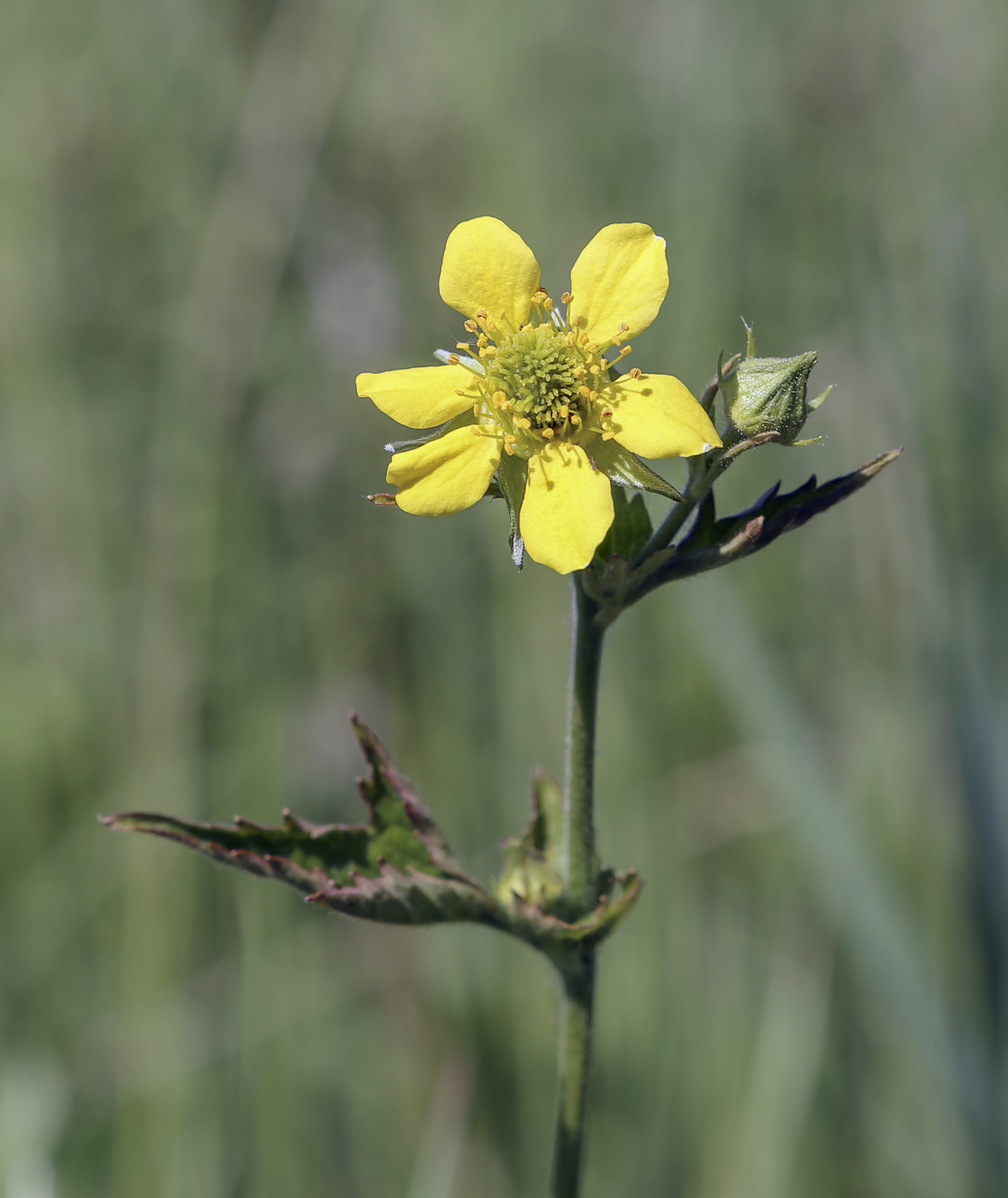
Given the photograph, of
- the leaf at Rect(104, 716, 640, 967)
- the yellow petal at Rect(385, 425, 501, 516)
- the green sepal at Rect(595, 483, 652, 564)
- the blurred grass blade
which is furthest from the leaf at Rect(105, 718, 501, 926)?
the blurred grass blade

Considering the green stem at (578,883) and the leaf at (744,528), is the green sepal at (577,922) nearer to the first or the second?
the green stem at (578,883)

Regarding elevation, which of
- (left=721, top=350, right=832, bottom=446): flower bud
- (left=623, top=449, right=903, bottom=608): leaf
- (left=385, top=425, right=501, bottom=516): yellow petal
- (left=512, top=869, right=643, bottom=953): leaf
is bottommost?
(left=512, top=869, right=643, bottom=953): leaf

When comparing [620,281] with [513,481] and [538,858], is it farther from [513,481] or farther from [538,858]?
[538,858]

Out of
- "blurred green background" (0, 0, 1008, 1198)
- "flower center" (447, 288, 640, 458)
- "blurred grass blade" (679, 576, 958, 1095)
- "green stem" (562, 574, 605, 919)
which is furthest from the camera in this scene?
"blurred green background" (0, 0, 1008, 1198)

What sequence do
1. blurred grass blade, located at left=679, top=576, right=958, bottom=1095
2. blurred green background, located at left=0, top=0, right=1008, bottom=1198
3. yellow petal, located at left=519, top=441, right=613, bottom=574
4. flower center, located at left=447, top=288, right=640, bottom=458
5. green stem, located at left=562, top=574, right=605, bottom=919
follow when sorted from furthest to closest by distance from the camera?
blurred green background, located at left=0, top=0, right=1008, bottom=1198 → blurred grass blade, located at left=679, top=576, right=958, bottom=1095 → flower center, located at left=447, top=288, right=640, bottom=458 → green stem, located at left=562, top=574, right=605, bottom=919 → yellow petal, located at left=519, top=441, right=613, bottom=574

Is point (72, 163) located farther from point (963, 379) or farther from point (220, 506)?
point (963, 379)

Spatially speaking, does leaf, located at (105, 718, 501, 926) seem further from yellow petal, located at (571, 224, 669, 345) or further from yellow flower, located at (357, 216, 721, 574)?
yellow petal, located at (571, 224, 669, 345)

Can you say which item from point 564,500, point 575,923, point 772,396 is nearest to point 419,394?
point 564,500
